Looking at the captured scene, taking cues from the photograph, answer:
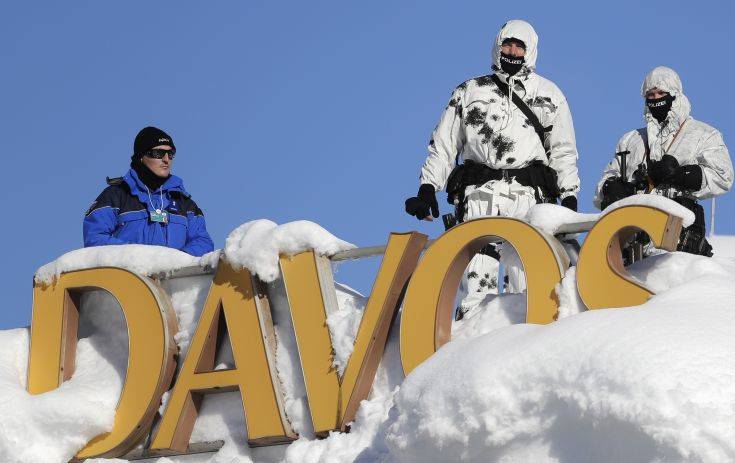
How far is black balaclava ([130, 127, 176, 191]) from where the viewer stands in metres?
11.5

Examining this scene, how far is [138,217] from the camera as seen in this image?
11.5 meters

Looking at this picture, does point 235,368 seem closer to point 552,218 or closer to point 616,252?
point 552,218

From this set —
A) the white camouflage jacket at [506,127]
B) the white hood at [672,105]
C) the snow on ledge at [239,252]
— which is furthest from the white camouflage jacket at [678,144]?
the snow on ledge at [239,252]

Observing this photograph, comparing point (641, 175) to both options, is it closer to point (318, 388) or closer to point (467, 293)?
point (467, 293)

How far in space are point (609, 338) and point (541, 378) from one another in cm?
37

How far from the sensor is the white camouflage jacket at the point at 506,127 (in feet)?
36.5

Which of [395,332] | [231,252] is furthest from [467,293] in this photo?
[231,252]

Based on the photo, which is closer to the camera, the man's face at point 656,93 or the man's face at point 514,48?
Result: the man's face at point 514,48

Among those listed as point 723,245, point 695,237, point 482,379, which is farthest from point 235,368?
point 723,245

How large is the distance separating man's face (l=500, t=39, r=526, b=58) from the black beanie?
7.52 feet

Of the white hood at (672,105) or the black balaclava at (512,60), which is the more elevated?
the black balaclava at (512,60)

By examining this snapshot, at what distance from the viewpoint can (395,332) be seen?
10.3 meters

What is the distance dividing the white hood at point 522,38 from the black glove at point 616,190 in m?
0.92

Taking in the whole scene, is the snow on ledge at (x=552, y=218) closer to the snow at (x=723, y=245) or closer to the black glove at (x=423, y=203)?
the black glove at (x=423, y=203)
